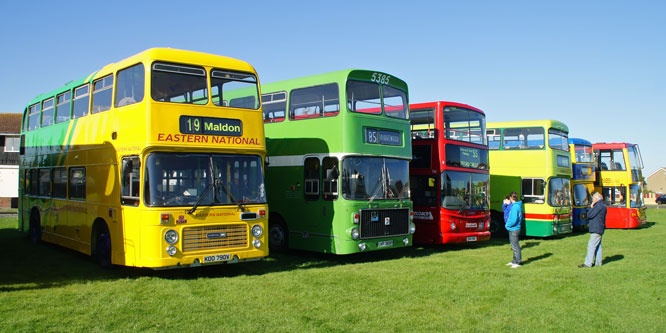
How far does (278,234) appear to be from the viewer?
623 inches

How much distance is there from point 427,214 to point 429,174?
1.17 meters

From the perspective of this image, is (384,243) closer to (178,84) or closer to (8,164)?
(178,84)

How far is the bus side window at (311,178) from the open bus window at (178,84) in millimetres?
3910

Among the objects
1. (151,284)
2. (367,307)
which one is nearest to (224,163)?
(151,284)

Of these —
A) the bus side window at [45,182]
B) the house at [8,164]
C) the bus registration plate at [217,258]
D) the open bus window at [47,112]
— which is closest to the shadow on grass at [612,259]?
the bus registration plate at [217,258]

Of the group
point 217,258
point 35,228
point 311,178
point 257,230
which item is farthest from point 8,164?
point 217,258

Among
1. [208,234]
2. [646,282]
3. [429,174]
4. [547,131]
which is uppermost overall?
[547,131]

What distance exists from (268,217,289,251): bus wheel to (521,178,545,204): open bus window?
1028 cm

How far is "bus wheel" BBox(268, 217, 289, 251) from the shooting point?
15581 mm

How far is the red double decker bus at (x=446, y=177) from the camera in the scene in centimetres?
A: 1700

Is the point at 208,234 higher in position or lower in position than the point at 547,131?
lower

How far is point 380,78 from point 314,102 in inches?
70.0

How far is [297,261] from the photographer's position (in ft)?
46.9

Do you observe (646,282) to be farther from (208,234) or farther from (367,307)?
(208,234)
